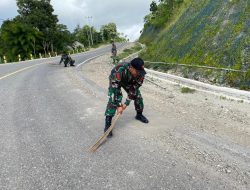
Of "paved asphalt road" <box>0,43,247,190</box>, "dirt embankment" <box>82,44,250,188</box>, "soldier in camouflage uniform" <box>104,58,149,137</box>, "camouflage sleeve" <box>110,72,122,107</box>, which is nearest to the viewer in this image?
"paved asphalt road" <box>0,43,247,190</box>

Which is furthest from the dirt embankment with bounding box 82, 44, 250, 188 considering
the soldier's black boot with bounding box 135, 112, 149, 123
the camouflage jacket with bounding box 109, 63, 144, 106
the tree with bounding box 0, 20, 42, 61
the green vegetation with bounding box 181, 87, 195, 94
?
the tree with bounding box 0, 20, 42, 61

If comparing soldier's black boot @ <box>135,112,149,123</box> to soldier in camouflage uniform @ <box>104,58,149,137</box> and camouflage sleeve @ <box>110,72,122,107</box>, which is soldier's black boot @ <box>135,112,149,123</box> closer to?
soldier in camouflage uniform @ <box>104,58,149,137</box>

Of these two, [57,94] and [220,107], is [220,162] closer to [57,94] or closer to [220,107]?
[220,107]

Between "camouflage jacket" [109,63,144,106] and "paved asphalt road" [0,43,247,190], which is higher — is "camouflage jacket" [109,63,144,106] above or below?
above

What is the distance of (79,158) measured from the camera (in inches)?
178

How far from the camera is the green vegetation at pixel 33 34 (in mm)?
47406

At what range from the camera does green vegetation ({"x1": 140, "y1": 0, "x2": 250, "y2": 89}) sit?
10.0 metres

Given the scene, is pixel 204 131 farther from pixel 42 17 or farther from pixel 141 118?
pixel 42 17

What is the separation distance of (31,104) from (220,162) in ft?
19.1

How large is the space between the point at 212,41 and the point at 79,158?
9782 mm

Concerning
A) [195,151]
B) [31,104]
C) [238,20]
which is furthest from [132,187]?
[238,20]

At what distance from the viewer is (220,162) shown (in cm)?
420

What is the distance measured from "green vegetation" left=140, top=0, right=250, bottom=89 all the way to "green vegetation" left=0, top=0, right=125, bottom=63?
33.7 meters

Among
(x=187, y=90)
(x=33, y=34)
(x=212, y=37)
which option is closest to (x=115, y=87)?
(x=187, y=90)
